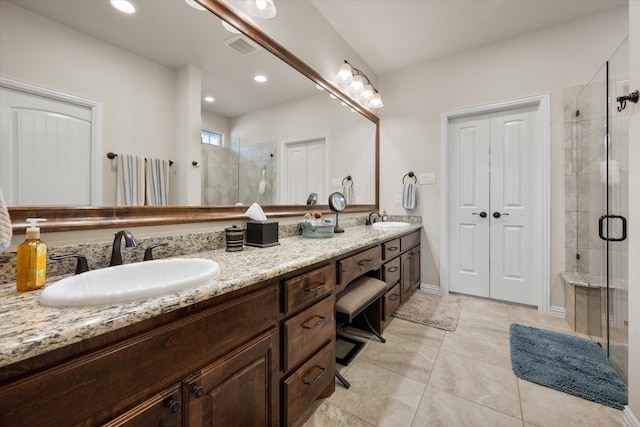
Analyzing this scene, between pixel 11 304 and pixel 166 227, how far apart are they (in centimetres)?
59

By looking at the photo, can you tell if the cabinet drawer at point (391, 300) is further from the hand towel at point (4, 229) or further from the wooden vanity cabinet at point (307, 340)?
the hand towel at point (4, 229)

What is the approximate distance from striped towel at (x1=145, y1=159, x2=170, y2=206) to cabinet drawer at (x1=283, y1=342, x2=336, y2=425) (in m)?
0.97

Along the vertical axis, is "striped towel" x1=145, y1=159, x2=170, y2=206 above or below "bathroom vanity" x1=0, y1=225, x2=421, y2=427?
above

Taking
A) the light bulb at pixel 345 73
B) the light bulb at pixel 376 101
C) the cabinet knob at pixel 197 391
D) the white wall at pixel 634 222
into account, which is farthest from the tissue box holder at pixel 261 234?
the light bulb at pixel 376 101

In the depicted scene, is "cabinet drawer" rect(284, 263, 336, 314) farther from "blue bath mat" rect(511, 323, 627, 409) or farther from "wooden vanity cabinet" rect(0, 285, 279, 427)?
"blue bath mat" rect(511, 323, 627, 409)

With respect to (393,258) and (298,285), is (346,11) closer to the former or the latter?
(393,258)

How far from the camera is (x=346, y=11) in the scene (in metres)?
2.31

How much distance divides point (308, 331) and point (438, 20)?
288cm

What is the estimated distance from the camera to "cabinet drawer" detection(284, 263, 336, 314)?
1059 mm

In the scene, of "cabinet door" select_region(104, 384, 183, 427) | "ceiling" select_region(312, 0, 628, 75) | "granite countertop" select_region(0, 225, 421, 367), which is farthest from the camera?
"ceiling" select_region(312, 0, 628, 75)

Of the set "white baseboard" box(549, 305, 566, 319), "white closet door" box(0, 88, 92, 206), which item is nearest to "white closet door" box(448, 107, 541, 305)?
"white baseboard" box(549, 305, 566, 319)

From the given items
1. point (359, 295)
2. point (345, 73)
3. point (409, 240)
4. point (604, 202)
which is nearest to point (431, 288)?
point (409, 240)

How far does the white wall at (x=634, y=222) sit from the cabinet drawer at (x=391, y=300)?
4.21 feet

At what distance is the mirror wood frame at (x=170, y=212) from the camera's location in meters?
0.90
